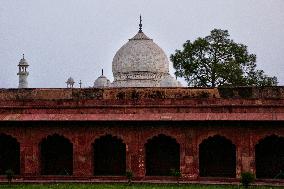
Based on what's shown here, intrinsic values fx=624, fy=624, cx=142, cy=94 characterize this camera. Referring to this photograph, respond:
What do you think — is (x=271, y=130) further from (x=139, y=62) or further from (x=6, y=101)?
(x=139, y=62)

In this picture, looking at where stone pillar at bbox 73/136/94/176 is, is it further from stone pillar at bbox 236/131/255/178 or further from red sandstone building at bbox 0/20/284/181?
stone pillar at bbox 236/131/255/178

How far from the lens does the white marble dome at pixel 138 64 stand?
2888 centimetres

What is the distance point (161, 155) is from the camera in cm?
1972

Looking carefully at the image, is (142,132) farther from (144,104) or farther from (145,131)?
(144,104)

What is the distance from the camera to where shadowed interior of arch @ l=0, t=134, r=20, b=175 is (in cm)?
2031

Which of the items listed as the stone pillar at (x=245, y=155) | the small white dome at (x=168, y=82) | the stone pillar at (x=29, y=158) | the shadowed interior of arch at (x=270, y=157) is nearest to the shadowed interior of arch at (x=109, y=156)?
the stone pillar at (x=29, y=158)

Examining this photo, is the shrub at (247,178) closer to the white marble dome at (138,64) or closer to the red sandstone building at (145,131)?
the red sandstone building at (145,131)

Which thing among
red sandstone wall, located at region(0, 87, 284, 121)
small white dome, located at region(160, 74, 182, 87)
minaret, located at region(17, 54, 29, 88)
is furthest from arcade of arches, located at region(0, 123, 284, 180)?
minaret, located at region(17, 54, 29, 88)

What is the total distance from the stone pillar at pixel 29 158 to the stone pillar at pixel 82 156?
1.19 m

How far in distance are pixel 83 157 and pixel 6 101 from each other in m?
3.04

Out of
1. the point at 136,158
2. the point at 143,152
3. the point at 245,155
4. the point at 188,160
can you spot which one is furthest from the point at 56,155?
the point at 245,155

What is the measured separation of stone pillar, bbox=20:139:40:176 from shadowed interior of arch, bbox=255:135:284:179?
6724 mm

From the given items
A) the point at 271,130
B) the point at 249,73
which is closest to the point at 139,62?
the point at 249,73

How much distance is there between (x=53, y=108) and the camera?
62.8ft
